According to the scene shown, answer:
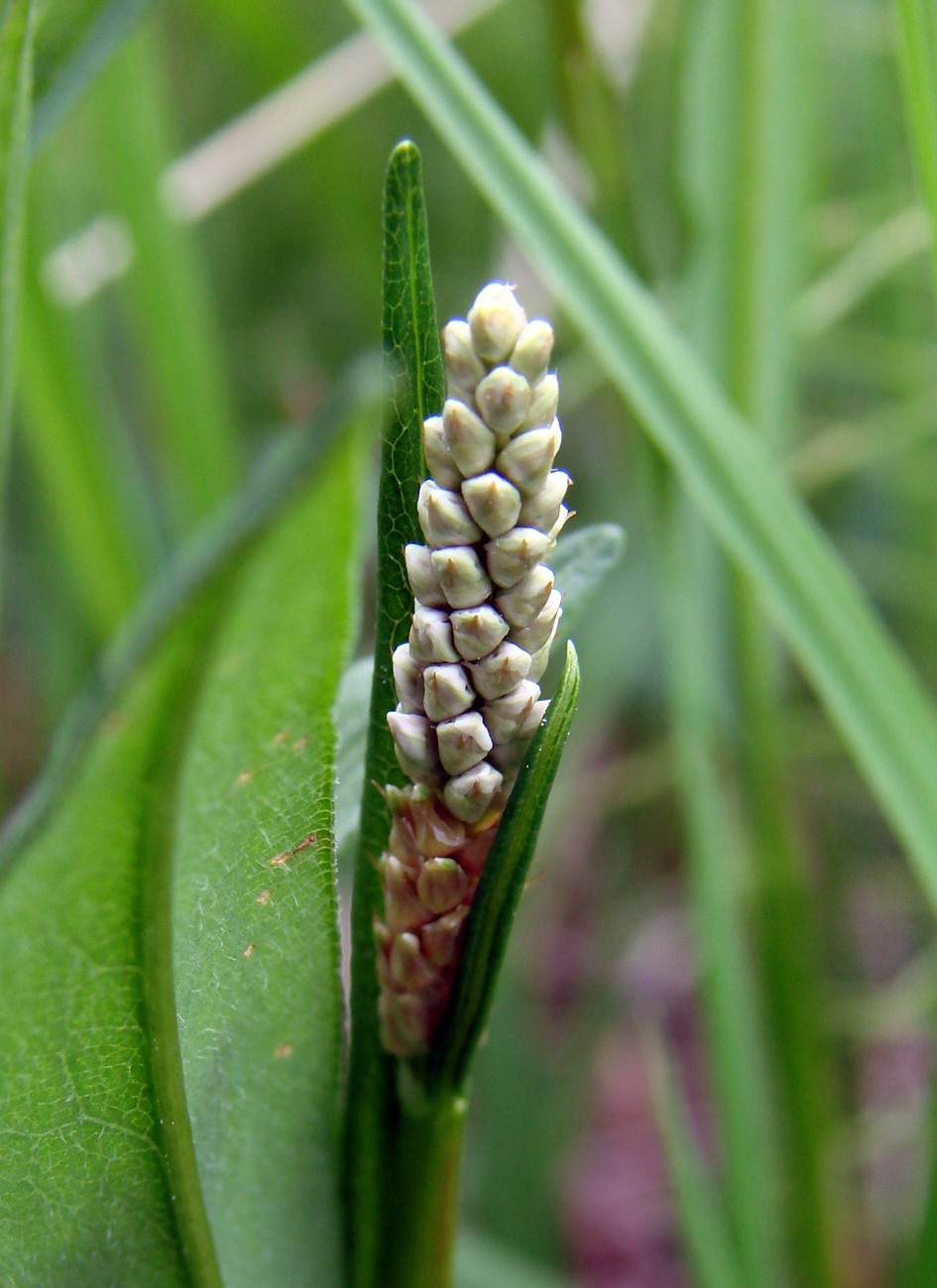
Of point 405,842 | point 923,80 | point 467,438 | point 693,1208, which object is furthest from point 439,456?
point 693,1208

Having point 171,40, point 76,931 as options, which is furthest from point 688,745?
point 171,40

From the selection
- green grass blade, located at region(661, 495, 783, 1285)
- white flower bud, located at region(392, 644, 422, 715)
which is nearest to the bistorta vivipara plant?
white flower bud, located at region(392, 644, 422, 715)

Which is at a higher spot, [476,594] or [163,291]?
[163,291]

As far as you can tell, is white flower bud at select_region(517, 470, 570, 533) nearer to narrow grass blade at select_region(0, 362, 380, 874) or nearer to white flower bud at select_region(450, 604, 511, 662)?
white flower bud at select_region(450, 604, 511, 662)

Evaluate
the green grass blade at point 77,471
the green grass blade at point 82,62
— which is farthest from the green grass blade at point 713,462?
the green grass blade at point 77,471

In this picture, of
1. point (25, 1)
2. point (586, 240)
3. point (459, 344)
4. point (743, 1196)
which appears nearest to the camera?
point (459, 344)

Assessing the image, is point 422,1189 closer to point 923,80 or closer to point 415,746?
point 415,746

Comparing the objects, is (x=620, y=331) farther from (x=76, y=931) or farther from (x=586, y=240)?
(x=76, y=931)
